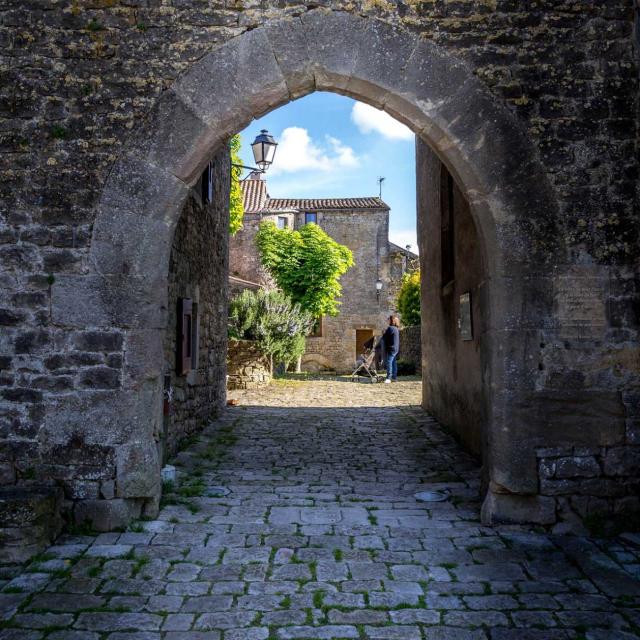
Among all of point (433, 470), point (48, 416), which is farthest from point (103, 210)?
point (433, 470)

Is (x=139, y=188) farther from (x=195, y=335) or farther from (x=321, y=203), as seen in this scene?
(x=321, y=203)

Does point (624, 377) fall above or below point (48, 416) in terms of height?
above

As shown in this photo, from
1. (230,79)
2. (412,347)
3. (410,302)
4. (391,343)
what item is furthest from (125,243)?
(410,302)

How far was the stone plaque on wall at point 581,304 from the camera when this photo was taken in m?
3.97

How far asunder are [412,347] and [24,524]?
16.7 metres

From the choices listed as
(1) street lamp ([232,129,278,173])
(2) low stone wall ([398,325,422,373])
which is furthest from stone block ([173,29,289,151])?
(2) low stone wall ([398,325,422,373])

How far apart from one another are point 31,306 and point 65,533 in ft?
4.92

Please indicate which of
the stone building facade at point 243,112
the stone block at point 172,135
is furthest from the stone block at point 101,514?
the stone block at point 172,135

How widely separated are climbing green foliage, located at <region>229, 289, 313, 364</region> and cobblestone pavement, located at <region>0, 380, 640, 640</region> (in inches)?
306

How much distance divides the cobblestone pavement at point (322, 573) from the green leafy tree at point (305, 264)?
1835 cm

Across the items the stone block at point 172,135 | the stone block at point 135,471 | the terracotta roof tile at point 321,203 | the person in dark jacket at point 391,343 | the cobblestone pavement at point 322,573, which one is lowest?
the cobblestone pavement at point 322,573

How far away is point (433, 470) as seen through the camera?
18.0 feet

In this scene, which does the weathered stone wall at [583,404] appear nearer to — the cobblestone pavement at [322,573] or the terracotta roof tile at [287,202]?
the cobblestone pavement at [322,573]

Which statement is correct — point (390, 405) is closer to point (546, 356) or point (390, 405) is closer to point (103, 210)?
point (546, 356)
